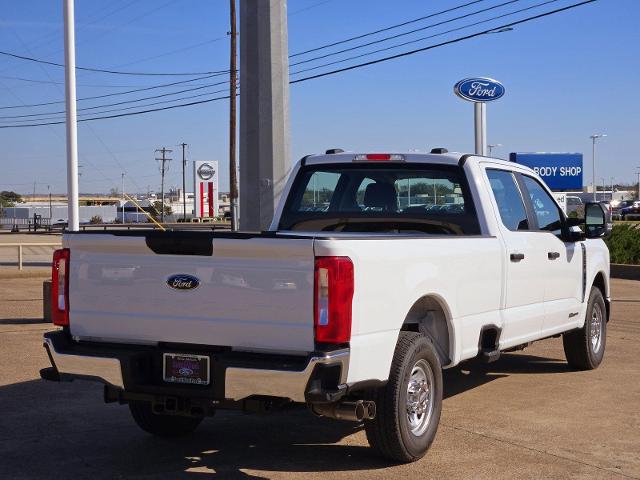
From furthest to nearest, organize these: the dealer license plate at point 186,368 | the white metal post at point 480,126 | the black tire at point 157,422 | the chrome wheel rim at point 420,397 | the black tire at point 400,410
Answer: the white metal post at point 480,126, the black tire at point 157,422, the chrome wheel rim at point 420,397, the black tire at point 400,410, the dealer license plate at point 186,368

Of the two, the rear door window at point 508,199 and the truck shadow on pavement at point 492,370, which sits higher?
the rear door window at point 508,199

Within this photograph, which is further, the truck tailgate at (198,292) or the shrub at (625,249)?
the shrub at (625,249)

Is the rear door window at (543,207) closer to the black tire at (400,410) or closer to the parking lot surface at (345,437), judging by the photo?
the parking lot surface at (345,437)

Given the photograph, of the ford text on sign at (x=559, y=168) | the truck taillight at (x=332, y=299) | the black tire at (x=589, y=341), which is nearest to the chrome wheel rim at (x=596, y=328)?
the black tire at (x=589, y=341)

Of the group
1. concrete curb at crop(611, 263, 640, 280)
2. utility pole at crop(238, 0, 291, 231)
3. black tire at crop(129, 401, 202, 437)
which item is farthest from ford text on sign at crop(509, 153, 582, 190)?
black tire at crop(129, 401, 202, 437)

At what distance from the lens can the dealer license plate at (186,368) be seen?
5.74m

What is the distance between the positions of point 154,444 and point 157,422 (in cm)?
17

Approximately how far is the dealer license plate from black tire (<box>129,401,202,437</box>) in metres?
1.18

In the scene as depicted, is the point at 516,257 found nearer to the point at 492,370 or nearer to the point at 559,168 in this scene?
the point at 492,370

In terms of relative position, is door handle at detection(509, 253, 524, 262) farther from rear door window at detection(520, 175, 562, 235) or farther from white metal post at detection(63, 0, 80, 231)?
white metal post at detection(63, 0, 80, 231)

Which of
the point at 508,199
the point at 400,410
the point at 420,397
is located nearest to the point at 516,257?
the point at 508,199

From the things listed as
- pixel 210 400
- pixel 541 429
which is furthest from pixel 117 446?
pixel 541 429

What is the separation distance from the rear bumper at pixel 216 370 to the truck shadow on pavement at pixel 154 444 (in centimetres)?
48

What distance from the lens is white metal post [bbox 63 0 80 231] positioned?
47.1 ft
